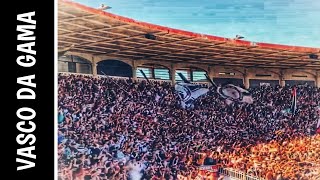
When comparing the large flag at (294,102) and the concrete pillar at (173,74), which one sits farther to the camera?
the large flag at (294,102)

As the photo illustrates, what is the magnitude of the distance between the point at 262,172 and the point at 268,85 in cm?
118

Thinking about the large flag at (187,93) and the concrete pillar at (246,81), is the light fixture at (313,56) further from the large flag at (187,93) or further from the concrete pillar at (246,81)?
the large flag at (187,93)

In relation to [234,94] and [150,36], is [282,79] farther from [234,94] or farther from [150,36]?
[150,36]

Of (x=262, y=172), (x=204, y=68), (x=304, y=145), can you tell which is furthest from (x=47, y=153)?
(x=304, y=145)

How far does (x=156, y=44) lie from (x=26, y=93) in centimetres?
222

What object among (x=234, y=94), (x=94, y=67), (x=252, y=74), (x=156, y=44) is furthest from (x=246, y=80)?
(x=94, y=67)

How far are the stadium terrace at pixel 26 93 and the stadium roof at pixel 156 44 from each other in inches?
30.0

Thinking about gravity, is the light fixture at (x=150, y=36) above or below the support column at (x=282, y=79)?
above

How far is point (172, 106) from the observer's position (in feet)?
20.9

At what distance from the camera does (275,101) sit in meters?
6.79

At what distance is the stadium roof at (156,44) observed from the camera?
544 centimetres

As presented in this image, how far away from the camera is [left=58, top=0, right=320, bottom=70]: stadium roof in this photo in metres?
5.44

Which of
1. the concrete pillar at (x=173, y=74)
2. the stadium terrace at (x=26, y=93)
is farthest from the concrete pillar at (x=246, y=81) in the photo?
the stadium terrace at (x=26, y=93)

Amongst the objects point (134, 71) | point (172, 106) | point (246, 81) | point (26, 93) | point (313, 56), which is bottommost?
point (172, 106)
